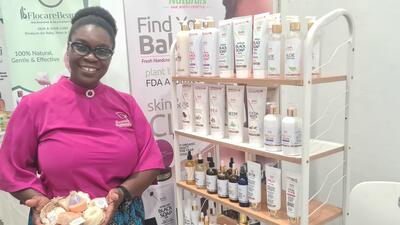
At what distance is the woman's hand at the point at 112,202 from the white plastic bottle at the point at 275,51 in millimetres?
736

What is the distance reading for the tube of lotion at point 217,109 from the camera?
1.57 m

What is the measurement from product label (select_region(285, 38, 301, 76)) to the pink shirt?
0.70m

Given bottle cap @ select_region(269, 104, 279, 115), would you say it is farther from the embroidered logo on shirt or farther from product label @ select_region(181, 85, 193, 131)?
the embroidered logo on shirt

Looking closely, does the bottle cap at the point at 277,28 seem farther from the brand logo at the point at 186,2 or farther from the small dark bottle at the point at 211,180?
the brand logo at the point at 186,2

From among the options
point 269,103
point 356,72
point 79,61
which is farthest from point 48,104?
point 356,72

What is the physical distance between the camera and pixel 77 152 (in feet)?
4.47

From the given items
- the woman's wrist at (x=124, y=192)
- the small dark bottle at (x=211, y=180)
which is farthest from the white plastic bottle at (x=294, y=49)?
the woman's wrist at (x=124, y=192)

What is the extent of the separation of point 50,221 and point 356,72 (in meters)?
1.43

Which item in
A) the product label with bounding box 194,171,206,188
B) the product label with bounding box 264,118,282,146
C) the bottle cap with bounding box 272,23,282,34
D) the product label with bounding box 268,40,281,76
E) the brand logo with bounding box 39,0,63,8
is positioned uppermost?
the brand logo with bounding box 39,0,63,8

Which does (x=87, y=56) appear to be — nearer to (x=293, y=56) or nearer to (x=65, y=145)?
(x=65, y=145)

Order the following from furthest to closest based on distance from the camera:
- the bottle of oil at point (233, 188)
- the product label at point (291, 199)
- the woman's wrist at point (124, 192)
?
the bottle of oil at point (233, 188) → the woman's wrist at point (124, 192) → the product label at point (291, 199)

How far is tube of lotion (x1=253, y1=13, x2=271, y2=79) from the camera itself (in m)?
1.33

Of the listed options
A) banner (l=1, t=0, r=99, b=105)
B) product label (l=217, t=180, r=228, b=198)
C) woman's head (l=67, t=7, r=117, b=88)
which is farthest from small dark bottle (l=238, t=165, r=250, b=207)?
banner (l=1, t=0, r=99, b=105)

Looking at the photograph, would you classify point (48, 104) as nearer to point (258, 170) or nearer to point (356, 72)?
point (258, 170)
